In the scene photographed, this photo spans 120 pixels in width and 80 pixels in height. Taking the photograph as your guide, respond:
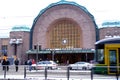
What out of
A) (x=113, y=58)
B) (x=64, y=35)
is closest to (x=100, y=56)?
(x=113, y=58)

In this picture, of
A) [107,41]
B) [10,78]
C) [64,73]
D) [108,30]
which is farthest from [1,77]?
[108,30]

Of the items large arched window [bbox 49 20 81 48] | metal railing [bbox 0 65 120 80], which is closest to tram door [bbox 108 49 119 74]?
metal railing [bbox 0 65 120 80]

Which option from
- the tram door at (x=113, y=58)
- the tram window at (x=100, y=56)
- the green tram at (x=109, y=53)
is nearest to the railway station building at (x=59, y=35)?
the tram window at (x=100, y=56)

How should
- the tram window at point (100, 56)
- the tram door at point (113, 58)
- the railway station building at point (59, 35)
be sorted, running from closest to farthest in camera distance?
the tram door at point (113, 58) → the tram window at point (100, 56) → the railway station building at point (59, 35)

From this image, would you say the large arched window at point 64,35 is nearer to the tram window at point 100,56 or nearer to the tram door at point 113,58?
the tram window at point 100,56

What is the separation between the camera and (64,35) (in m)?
75.3

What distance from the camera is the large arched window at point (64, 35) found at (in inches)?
2933

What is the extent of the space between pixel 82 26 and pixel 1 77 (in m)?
47.7

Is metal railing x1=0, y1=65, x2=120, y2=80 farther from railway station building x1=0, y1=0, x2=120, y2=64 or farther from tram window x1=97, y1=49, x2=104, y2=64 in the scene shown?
railway station building x1=0, y1=0, x2=120, y2=64

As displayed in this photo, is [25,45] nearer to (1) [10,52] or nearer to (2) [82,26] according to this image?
(1) [10,52]

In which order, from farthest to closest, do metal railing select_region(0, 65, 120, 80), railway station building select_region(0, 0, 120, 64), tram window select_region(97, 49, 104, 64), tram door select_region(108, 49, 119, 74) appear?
railway station building select_region(0, 0, 120, 64)
tram window select_region(97, 49, 104, 64)
tram door select_region(108, 49, 119, 74)
metal railing select_region(0, 65, 120, 80)

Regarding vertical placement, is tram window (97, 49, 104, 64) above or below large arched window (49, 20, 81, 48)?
below

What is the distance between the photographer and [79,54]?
72438 millimetres

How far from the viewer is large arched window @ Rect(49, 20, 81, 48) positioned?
74500 mm
